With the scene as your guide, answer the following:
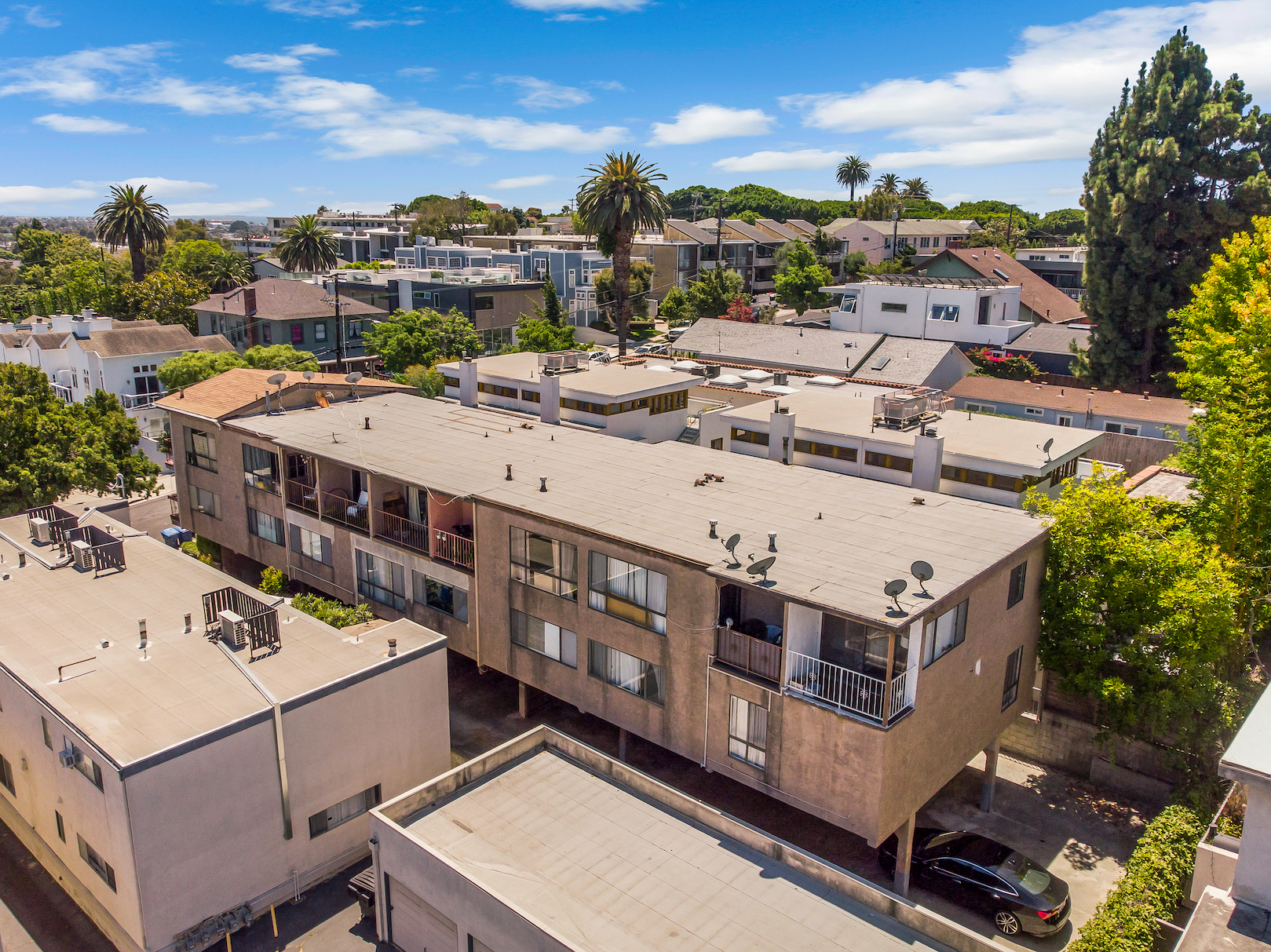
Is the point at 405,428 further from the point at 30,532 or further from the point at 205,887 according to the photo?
the point at 205,887

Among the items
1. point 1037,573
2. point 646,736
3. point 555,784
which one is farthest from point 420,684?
point 1037,573

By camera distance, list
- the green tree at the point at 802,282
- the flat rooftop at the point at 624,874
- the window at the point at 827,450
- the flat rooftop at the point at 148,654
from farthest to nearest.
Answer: the green tree at the point at 802,282 < the window at the point at 827,450 < the flat rooftop at the point at 148,654 < the flat rooftop at the point at 624,874

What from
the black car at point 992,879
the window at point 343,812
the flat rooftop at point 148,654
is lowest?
the black car at point 992,879

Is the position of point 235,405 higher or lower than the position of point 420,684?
higher

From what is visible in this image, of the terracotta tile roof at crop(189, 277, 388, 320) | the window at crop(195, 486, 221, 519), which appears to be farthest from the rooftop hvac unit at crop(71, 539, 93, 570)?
the terracotta tile roof at crop(189, 277, 388, 320)

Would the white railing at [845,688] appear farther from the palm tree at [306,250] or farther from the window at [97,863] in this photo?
the palm tree at [306,250]

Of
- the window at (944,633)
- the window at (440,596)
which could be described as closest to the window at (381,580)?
the window at (440,596)
